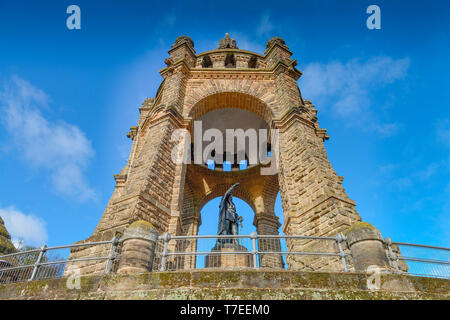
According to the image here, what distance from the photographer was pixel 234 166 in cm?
2134

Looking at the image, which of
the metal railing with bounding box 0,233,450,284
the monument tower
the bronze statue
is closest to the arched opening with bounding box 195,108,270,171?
the monument tower

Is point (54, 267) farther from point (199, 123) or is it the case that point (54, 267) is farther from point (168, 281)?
point (199, 123)

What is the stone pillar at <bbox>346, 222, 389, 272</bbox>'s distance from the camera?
4.85m

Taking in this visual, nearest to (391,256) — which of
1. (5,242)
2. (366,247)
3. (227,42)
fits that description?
(366,247)

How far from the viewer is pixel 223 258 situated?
9391 millimetres

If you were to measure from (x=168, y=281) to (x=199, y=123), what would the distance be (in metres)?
12.3

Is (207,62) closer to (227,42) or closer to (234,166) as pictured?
(234,166)

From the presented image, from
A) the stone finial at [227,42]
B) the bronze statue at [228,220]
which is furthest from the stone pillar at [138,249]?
the stone finial at [227,42]

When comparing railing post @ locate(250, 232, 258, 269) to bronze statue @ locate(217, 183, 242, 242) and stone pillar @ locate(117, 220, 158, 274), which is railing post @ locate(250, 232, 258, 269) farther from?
bronze statue @ locate(217, 183, 242, 242)

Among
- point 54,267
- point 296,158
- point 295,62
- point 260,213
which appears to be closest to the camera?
point 54,267

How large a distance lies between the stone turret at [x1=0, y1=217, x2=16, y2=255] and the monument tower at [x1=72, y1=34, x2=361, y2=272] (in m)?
10.2

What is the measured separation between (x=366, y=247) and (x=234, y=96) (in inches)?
444
